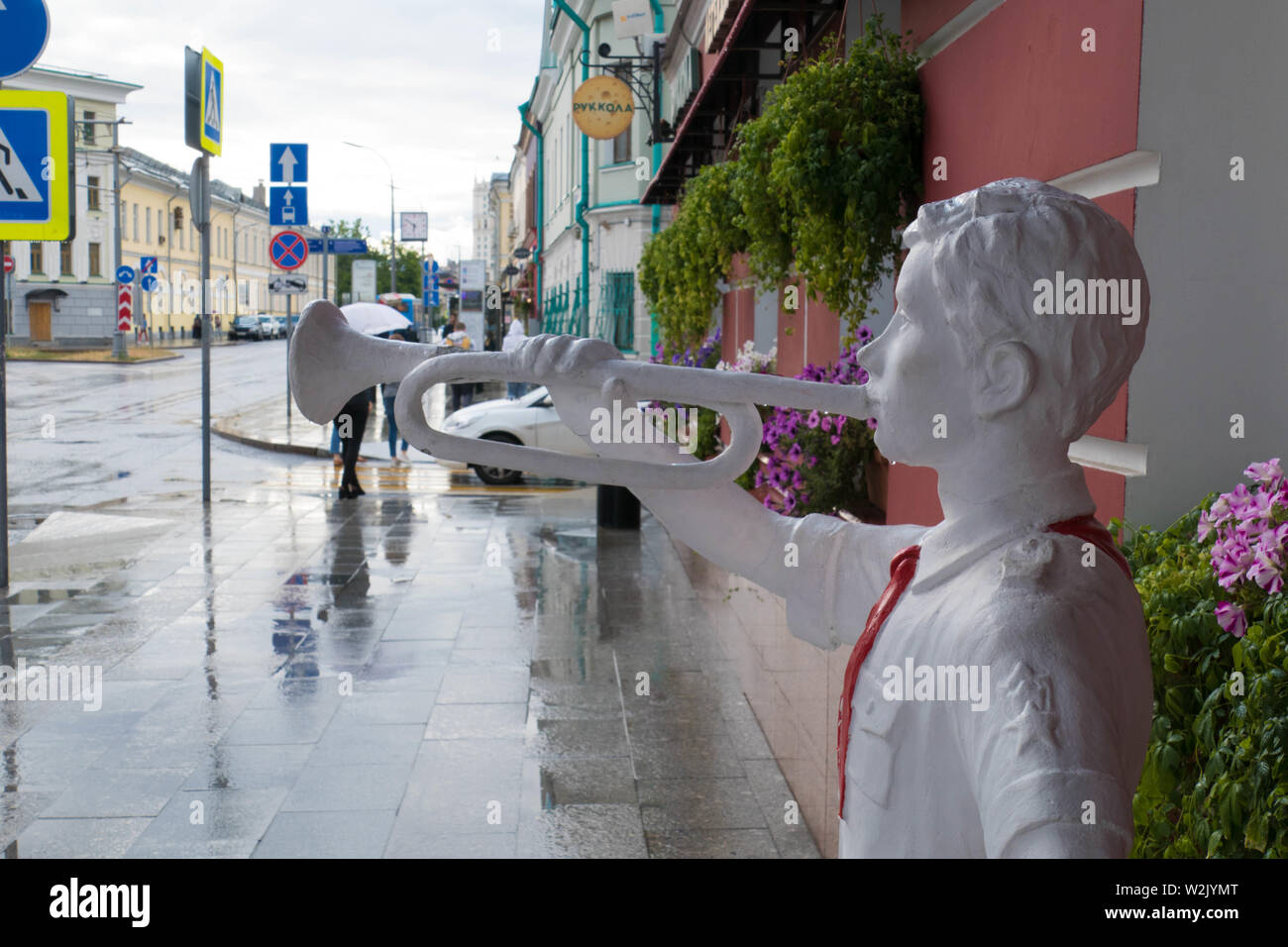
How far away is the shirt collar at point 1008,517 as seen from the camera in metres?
1.44

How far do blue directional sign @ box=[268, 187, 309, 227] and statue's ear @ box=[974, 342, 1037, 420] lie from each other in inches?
770

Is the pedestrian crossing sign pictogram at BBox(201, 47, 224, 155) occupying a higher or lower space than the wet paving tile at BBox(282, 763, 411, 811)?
higher

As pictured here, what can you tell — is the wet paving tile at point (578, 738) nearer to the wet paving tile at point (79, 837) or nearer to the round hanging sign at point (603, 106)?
the wet paving tile at point (79, 837)

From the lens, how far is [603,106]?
64.5 feet

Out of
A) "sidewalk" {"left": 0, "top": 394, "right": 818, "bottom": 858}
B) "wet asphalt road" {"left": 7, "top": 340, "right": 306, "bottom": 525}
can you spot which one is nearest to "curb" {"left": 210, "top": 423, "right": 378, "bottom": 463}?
"wet asphalt road" {"left": 7, "top": 340, "right": 306, "bottom": 525}

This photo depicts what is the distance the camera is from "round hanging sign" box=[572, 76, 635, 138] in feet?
64.4

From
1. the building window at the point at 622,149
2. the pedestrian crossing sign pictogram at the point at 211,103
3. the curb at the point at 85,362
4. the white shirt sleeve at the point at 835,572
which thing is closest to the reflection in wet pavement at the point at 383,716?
the white shirt sleeve at the point at 835,572

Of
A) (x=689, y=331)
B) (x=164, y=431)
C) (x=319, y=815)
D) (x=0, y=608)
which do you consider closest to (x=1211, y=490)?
(x=319, y=815)

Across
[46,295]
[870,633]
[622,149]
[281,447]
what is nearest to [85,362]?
[46,295]

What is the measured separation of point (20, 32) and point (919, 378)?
25.0 ft

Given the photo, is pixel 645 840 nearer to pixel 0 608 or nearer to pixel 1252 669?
pixel 1252 669

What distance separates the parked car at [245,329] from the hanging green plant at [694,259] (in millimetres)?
62254

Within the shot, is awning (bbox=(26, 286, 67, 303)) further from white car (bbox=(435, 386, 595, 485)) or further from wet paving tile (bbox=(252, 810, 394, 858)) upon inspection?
wet paving tile (bbox=(252, 810, 394, 858))
